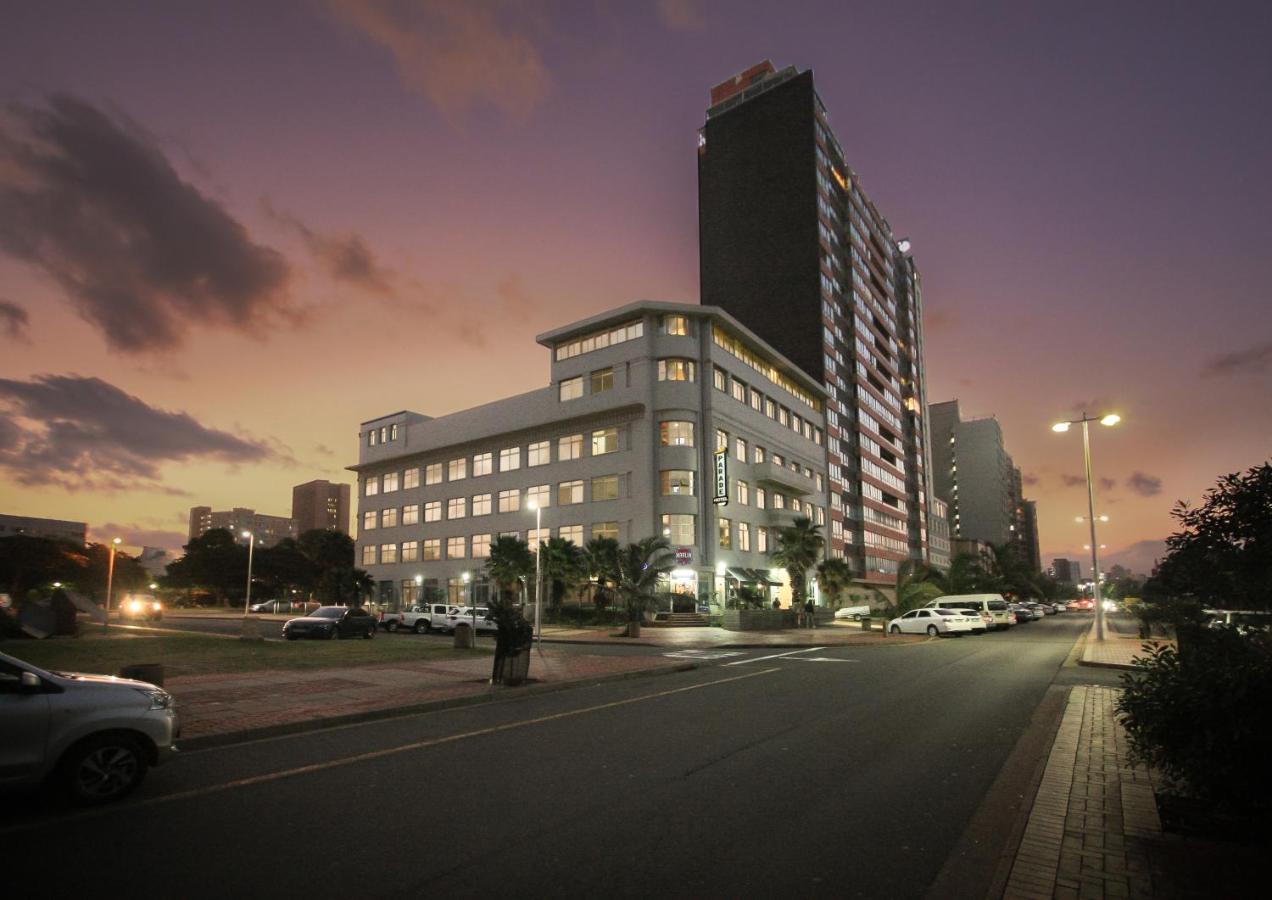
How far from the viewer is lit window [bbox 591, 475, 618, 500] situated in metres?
58.9

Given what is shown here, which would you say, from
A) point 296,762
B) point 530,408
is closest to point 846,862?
point 296,762

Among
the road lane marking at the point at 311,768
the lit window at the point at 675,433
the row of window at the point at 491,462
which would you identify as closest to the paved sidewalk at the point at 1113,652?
the road lane marking at the point at 311,768

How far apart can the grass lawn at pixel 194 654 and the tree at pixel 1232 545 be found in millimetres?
17364

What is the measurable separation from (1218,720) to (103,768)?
892cm

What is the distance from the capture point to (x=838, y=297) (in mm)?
93500

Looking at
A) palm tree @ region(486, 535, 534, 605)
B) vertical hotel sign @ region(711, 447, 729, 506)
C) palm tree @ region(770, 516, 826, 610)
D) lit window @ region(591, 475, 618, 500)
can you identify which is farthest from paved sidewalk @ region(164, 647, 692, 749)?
lit window @ region(591, 475, 618, 500)

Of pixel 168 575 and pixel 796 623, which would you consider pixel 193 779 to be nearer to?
pixel 796 623

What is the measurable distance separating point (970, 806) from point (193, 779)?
24.2 feet

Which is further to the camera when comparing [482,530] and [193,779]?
[482,530]

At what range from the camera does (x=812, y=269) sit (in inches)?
3381

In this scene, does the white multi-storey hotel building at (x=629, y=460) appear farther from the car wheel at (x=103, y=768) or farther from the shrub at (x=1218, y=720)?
the shrub at (x=1218, y=720)

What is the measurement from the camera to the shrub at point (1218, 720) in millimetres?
4988

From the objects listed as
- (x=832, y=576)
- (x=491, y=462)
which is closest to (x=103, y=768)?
(x=832, y=576)

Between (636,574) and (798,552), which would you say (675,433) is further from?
(636,574)
